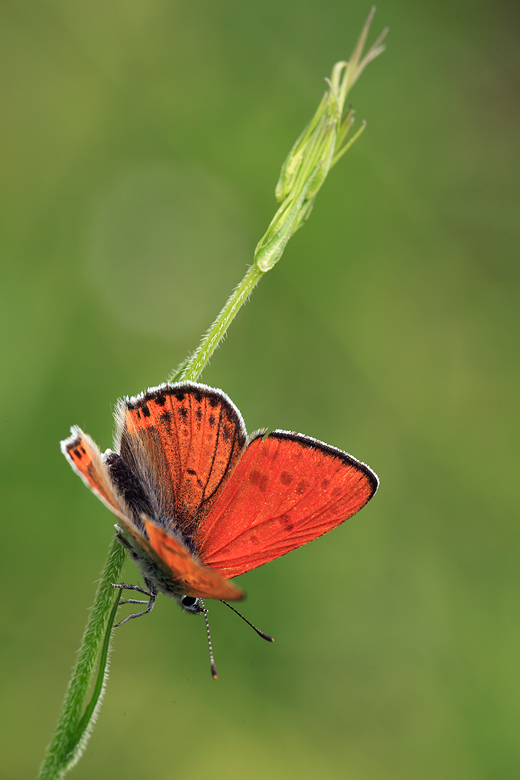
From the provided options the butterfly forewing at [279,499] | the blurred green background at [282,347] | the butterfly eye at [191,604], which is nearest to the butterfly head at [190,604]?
the butterfly eye at [191,604]

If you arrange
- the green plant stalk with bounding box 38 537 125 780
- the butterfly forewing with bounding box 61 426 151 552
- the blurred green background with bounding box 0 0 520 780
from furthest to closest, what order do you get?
the blurred green background with bounding box 0 0 520 780, the butterfly forewing with bounding box 61 426 151 552, the green plant stalk with bounding box 38 537 125 780

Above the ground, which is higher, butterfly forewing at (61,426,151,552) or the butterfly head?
butterfly forewing at (61,426,151,552)

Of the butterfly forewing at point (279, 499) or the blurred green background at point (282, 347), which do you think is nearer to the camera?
the butterfly forewing at point (279, 499)

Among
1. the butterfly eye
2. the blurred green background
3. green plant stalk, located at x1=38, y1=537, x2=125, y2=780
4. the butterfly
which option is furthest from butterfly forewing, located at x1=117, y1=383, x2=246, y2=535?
the blurred green background

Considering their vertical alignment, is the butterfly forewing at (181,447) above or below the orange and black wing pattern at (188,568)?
above

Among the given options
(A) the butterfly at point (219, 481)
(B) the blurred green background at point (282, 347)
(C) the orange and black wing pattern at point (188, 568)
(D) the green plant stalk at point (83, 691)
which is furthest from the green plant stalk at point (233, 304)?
(B) the blurred green background at point (282, 347)

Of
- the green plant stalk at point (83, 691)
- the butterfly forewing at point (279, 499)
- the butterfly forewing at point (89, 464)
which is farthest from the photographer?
the butterfly forewing at point (279, 499)

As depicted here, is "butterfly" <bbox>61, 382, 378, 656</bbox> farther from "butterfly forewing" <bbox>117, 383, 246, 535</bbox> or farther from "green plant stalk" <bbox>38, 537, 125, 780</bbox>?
"green plant stalk" <bbox>38, 537, 125, 780</bbox>

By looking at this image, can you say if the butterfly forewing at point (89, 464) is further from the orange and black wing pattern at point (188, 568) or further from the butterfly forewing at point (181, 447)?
the butterfly forewing at point (181, 447)

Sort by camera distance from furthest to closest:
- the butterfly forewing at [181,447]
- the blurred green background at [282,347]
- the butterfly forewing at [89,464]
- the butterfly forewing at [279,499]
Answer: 1. the blurred green background at [282,347]
2. the butterfly forewing at [181,447]
3. the butterfly forewing at [279,499]
4. the butterfly forewing at [89,464]
